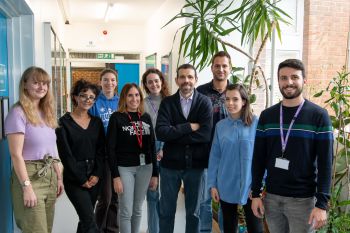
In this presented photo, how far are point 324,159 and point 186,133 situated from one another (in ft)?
3.18

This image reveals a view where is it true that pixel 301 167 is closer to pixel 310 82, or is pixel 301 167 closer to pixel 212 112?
pixel 212 112

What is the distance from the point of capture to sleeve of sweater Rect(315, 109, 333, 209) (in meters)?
1.79

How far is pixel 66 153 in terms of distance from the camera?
2375 millimetres

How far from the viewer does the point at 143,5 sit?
21.7 feet

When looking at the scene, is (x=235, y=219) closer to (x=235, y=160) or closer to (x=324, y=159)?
(x=235, y=160)

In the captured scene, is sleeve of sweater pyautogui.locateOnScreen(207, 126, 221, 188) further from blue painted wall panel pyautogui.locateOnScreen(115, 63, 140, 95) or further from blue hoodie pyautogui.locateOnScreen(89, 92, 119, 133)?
blue painted wall panel pyautogui.locateOnScreen(115, 63, 140, 95)

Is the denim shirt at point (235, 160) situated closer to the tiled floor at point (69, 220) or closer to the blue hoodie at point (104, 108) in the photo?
the blue hoodie at point (104, 108)

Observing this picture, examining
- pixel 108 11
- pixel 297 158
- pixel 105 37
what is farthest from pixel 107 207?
pixel 105 37

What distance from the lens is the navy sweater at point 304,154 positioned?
179cm

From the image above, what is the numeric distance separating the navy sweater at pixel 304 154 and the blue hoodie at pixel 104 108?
147 centimetres

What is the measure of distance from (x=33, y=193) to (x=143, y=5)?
5.33 meters

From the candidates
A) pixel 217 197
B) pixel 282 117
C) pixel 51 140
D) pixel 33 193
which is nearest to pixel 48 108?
pixel 51 140

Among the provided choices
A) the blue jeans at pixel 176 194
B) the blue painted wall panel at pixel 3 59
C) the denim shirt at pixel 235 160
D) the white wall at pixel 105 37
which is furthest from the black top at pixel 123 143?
the white wall at pixel 105 37

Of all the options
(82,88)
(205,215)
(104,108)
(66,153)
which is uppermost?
(82,88)
